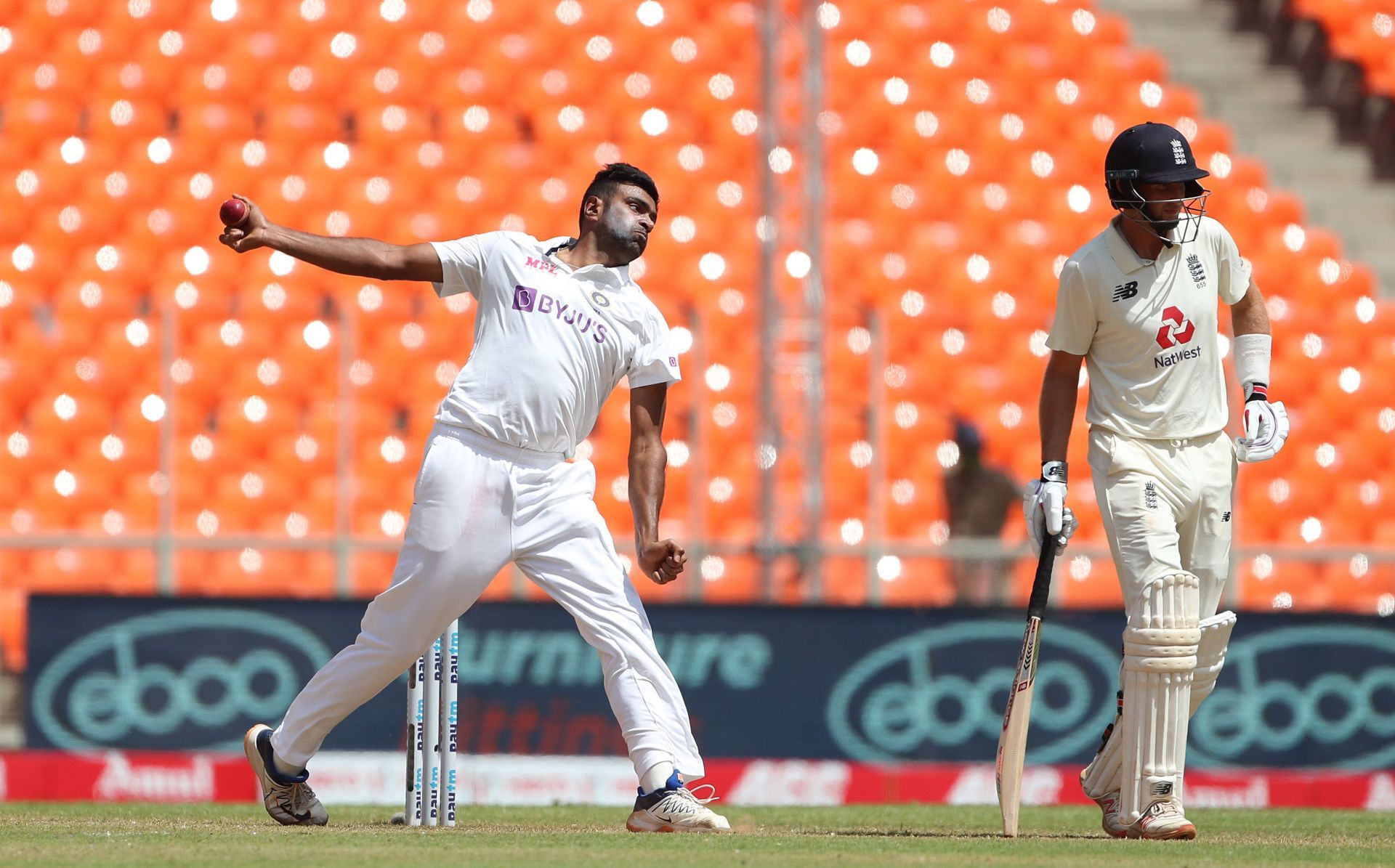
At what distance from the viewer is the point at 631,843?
236 inches

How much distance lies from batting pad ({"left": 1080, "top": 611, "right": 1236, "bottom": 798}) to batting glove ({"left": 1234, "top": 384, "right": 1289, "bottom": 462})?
1.72 ft

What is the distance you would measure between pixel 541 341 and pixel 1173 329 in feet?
6.58

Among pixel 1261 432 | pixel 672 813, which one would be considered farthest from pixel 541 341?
pixel 1261 432

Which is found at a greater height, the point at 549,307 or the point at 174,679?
the point at 549,307

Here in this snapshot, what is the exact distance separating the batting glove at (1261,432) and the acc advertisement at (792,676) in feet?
13.0

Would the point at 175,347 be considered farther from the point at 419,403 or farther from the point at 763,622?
the point at 763,622

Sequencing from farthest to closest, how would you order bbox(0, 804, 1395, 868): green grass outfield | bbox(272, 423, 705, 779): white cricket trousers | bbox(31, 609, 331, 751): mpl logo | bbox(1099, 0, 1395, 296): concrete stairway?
bbox(1099, 0, 1395, 296): concrete stairway, bbox(31, 609, 331, 751): mpl logo, bbox(272, 423, 705, 779): white cricket trousers, bbox(0, 804, 1395, 868): green grass outfield

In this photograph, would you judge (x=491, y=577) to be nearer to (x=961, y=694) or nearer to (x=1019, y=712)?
(x=1019, y=712)

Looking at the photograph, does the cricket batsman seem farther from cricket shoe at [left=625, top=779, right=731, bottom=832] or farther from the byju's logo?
the byju's logo

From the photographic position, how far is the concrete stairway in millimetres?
17141

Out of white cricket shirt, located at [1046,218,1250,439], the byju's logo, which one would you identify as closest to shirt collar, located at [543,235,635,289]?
the byju's logo

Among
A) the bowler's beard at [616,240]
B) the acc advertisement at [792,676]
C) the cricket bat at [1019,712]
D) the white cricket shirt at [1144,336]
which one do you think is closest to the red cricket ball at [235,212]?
the bowler's beard at [616,240]

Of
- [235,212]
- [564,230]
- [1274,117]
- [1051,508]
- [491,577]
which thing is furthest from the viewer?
[1274,117]

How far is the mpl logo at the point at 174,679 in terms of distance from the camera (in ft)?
33.8
